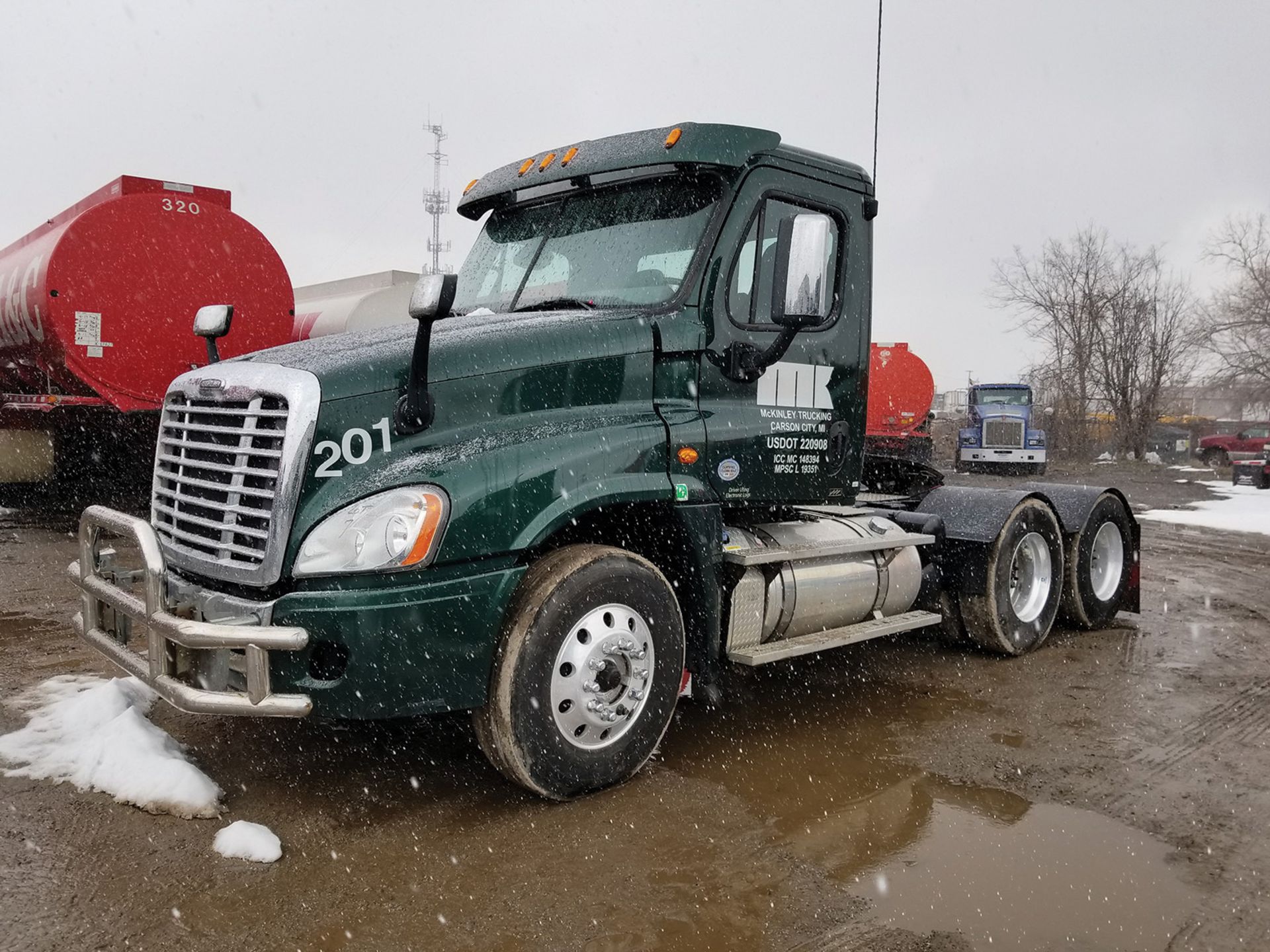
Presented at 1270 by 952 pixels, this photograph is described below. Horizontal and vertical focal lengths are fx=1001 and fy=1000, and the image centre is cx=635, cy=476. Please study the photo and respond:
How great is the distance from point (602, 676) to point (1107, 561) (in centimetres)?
493

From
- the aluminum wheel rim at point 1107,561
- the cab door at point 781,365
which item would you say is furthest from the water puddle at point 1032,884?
the aluminum wheel rim at point 1107,561

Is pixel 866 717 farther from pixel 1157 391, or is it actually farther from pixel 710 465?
pixel 1157 391

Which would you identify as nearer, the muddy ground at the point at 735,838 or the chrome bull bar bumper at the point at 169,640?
the muddy ground at the point at 735,838

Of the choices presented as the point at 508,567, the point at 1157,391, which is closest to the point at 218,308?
the point at 508,567

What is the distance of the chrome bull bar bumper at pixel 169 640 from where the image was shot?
3.23 metres

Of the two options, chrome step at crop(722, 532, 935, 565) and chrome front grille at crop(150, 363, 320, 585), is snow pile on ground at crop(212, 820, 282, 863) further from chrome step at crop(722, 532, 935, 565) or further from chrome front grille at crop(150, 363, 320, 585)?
chrome step at crop(722, 532, 935, 565)

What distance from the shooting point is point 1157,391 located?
130ft

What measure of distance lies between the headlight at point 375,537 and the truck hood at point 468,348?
430mm

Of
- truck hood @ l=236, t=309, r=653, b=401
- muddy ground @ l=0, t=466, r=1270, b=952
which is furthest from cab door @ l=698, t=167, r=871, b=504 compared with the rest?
muddy ground @ l=0, t=466, r=1270, b=952

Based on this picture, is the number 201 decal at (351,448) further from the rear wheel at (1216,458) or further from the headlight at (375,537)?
the rear wheel at (1216,458)

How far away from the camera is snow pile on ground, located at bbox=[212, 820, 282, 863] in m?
3.31

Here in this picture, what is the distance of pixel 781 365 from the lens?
4.80 meters

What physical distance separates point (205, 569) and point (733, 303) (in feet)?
8.08

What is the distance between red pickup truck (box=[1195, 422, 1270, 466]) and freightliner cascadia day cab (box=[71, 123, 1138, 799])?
32425 millimetres
